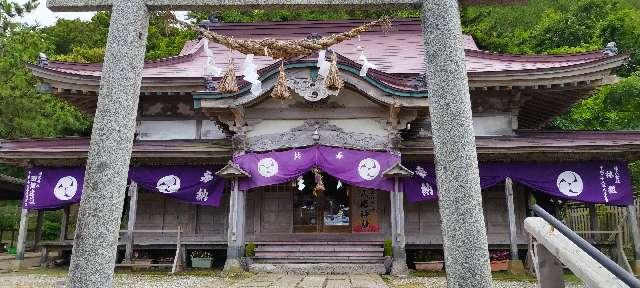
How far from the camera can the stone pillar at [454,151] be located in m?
4.02

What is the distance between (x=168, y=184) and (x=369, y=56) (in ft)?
27.7

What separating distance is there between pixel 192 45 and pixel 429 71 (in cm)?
1720

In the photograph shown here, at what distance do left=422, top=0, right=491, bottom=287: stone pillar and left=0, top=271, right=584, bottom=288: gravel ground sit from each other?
5.35 m

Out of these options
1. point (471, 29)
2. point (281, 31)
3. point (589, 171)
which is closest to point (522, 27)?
point (471, 29)

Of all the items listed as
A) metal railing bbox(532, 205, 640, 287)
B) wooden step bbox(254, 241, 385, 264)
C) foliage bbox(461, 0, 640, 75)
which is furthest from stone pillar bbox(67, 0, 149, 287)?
foliage bbox(461, 0, 640, 75)

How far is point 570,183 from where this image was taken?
12.7m

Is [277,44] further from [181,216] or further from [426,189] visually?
[181,216]

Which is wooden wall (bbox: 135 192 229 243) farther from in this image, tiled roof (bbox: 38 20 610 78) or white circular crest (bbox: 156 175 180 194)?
tiled roof (bbox: 38 20 610 78)


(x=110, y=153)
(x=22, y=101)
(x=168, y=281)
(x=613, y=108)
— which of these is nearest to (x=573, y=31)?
(x=613, y=108)

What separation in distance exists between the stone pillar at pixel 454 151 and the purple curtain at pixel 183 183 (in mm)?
9727

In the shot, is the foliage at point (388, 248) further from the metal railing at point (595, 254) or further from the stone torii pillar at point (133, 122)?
the metal railing at point (595, 254)

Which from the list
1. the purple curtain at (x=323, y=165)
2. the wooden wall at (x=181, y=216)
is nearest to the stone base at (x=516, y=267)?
the purple curtain at (x=323, y=165)

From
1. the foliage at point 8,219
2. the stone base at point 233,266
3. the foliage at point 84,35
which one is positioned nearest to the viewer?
the stone base at point 233,266

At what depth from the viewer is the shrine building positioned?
11883 mm
